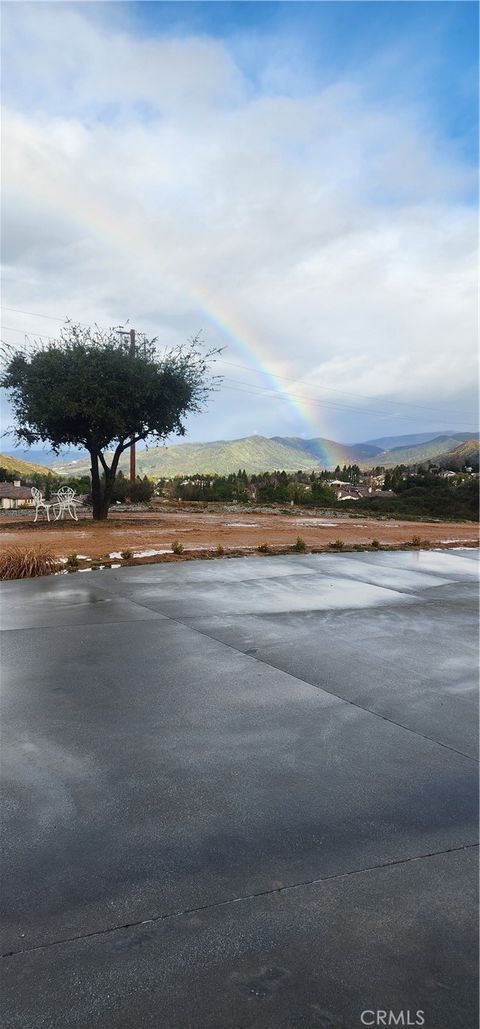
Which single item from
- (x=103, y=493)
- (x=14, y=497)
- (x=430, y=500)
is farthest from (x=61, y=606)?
(x=430, y=500)

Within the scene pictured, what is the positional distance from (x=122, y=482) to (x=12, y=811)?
25.9 m

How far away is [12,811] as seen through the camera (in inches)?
99.8

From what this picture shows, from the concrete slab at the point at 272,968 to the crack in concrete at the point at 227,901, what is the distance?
0.04 ft

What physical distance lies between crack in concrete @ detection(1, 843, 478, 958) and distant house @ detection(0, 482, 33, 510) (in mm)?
26788

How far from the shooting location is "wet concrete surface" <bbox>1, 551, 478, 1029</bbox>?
1.71m

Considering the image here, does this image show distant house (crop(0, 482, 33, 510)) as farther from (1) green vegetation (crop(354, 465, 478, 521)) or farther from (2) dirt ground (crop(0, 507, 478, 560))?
(1) green vegetation (crop(354, 465, 478, 521))

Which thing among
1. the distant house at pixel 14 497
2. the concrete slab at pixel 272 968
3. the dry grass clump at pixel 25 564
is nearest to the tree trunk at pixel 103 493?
the distant house at pixel 14 497

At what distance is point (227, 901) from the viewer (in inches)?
79.5

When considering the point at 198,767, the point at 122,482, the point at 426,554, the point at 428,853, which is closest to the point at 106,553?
the point at 426,554

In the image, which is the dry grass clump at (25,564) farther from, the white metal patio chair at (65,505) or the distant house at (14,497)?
the distant house at (14,497)

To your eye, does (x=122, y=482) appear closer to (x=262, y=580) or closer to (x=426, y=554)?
(x=426, y=554)

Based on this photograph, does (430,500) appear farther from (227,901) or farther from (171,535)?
(227,901)

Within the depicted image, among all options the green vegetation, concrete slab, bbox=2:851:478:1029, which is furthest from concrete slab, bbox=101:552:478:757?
the green vegetation

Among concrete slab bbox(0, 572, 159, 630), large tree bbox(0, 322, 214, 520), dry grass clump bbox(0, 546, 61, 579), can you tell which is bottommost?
concrete slab bbox(0, 572, 159, 630)
